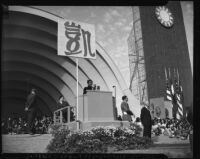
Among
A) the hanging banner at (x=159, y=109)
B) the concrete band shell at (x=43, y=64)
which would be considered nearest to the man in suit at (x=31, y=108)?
the concrete band shell at (x=43, y=64)

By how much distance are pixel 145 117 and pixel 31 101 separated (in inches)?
132

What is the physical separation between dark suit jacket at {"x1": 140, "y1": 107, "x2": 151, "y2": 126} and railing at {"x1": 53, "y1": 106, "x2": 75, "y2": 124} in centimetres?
205

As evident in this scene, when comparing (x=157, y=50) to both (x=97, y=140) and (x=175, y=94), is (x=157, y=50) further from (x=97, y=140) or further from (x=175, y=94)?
(x=97, y=140)

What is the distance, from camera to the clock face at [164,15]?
8.39 m

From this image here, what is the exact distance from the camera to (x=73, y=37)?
328 inches

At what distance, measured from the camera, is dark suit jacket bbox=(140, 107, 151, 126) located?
811 centimetres

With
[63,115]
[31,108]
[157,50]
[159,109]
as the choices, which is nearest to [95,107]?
[63,115]

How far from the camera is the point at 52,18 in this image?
9.27 m

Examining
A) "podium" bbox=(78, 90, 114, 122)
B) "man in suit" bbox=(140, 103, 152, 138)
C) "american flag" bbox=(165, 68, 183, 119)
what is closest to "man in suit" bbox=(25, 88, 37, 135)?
"podium" bbox=(78, 90, 114, 122)

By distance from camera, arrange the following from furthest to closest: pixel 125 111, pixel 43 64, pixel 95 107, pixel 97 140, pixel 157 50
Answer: pixel 43 64 → pixel 157 50 → pixel 125 111 → pixel 95 107 → pixel 97 140

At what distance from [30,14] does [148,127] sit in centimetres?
537

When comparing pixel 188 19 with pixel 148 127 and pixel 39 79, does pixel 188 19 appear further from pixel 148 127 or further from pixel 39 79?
pixel 39 79

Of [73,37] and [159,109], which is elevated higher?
[73,37]
